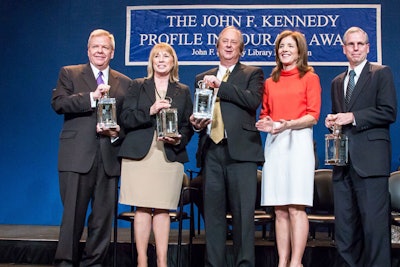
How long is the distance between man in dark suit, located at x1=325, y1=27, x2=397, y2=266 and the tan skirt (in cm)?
112

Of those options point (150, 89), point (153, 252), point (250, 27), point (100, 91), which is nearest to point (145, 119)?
point (150, 89)

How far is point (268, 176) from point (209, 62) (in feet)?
9.41

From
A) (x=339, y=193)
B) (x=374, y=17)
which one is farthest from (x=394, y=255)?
(x=374, y=17)

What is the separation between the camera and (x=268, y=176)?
143 inches

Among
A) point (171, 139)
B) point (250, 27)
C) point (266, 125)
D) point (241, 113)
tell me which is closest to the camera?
point (266, 125)

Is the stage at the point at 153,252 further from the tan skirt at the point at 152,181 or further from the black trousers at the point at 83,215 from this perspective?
the tan skirt at the point at 152,181

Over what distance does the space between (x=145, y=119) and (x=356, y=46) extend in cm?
151

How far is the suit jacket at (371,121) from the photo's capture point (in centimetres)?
359

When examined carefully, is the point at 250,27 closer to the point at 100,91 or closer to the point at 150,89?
the point at 150,89

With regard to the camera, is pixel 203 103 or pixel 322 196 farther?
pixel 322 196

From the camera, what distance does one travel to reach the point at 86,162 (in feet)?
12.3

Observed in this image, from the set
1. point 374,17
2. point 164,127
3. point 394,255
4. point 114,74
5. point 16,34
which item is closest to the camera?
point 164,127

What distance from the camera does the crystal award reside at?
11.7 feet

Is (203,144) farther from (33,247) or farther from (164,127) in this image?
(33,247)
